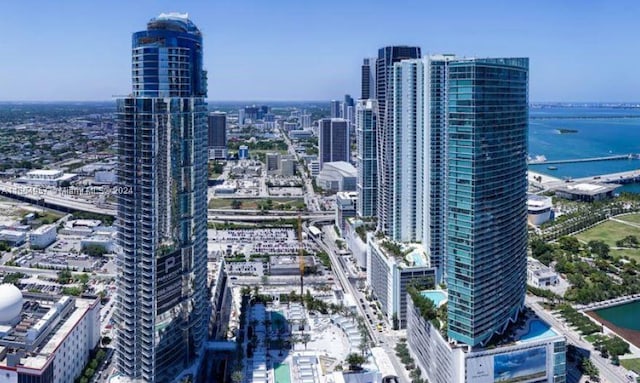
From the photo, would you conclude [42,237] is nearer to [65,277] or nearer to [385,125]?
[65,277]

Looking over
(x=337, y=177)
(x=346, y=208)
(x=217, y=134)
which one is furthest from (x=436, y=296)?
(x=217, y=134)

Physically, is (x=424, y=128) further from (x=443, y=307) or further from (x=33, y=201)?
(x=33, y=201)

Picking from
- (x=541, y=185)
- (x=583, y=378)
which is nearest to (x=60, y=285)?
(x=583, y=378)

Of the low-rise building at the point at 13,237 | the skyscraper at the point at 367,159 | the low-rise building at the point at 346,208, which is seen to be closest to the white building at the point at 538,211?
the low-rise building at the point at 346,208

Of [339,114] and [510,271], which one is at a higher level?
[339,114]

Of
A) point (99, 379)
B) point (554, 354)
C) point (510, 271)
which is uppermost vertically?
point (510, 271)
